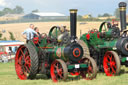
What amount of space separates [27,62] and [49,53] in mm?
929

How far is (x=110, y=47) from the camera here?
45.0 feet

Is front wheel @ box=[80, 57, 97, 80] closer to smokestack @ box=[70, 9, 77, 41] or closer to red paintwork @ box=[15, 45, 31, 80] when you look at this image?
smokestack @ box=[70, 9, 77, 41]

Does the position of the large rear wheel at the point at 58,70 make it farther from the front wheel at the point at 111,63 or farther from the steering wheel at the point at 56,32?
the front wheel at the point at 111,63

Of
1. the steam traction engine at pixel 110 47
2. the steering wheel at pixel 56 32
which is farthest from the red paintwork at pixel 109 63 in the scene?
the steering wheel at pixel 56 32

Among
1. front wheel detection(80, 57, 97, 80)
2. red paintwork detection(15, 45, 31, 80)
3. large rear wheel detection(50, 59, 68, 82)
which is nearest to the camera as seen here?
large rear wheel detection(50, 59, 68, 82)

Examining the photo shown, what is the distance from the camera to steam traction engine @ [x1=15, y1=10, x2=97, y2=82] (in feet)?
36.7

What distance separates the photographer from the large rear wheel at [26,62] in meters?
11.8

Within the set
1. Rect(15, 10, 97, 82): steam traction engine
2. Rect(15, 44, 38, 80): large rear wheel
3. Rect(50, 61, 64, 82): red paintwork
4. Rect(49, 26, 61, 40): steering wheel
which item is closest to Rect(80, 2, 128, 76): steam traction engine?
Rect(15, 10, 97, 82): steam traction engine

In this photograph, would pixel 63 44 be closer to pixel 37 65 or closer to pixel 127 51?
pixel 37 65

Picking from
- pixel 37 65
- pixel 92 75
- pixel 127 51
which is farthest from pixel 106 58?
pixel 37 65

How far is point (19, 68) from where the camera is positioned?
13.0m

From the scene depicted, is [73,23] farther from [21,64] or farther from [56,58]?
[21,64]

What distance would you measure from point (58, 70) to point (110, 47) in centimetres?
332

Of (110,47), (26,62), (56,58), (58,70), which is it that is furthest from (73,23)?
(110,47)
